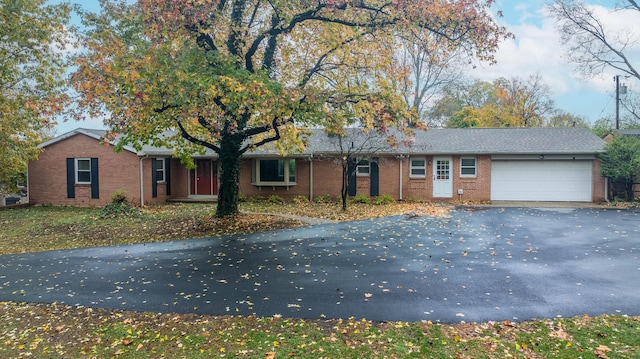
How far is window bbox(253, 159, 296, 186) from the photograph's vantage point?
2073 cm

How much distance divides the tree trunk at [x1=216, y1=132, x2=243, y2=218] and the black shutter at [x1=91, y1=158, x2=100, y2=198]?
8.85 meters

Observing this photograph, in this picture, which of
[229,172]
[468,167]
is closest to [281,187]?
[229,172]

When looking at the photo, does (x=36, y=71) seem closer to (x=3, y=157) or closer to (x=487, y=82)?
(x=3, y=157)

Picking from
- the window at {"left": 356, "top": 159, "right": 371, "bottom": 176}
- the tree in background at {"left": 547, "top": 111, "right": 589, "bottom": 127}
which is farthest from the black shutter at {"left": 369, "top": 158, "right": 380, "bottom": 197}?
the tree in background at {"left": 547, "top": 111, "right": 589, "bottom": 127}

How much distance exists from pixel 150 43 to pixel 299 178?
12145 mm

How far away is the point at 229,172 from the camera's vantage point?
1356 centimetres

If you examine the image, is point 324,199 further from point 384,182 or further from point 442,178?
point 442,178

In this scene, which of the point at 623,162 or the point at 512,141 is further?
the point at 512,141

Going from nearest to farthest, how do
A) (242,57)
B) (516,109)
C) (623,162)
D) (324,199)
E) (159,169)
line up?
(242,57) → (623,162) → (324,199) → (159,169) → (516,109)

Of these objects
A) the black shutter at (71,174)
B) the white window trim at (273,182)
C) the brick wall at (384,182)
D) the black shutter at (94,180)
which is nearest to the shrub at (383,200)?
the brick wall at (384,182)

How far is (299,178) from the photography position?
68.1ft

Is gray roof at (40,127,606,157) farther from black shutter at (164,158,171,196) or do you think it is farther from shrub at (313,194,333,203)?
shrub at (313,194,333,203)

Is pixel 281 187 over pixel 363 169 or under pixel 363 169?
under

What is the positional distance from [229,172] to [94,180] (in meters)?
9.50
